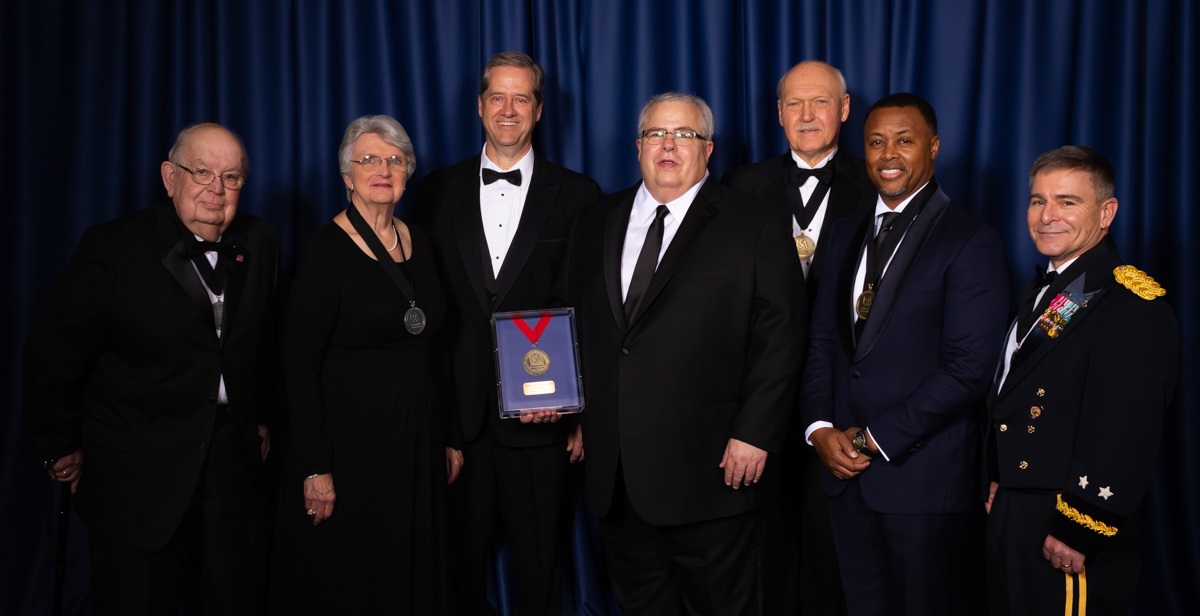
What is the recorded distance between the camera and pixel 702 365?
106 inches

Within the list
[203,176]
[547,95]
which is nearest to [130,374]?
[203,176]

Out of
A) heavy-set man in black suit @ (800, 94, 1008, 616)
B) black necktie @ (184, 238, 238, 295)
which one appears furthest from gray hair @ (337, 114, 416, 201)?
heavy-set man in black suit @ (800, 94, 1008, 616)

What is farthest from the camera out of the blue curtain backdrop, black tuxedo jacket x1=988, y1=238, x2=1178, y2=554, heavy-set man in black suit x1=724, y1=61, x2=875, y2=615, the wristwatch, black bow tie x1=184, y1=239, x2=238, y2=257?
the blue curtain backdrop

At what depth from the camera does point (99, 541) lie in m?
2.81

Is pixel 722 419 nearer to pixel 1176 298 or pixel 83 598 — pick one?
pixel 1176 298

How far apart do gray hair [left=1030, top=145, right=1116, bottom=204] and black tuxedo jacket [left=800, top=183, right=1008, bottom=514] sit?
0.82 feet

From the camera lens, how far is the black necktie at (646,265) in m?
2.75

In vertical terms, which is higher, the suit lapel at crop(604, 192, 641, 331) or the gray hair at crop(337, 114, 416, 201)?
the gray hair at crop(337, 114, 416, 201)

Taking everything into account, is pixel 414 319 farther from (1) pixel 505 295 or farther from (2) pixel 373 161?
(2) pixel 373 161

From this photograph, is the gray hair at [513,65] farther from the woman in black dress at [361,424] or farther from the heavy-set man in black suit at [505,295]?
the woman in black dress at [361,424]

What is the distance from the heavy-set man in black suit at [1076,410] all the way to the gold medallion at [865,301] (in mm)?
399

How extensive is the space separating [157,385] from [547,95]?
2098mm

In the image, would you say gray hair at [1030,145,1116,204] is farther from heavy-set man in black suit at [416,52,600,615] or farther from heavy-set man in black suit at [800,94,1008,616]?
heavy-set man in black suit at [416,52,600,615]

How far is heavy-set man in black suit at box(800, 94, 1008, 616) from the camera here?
255 centimetres
